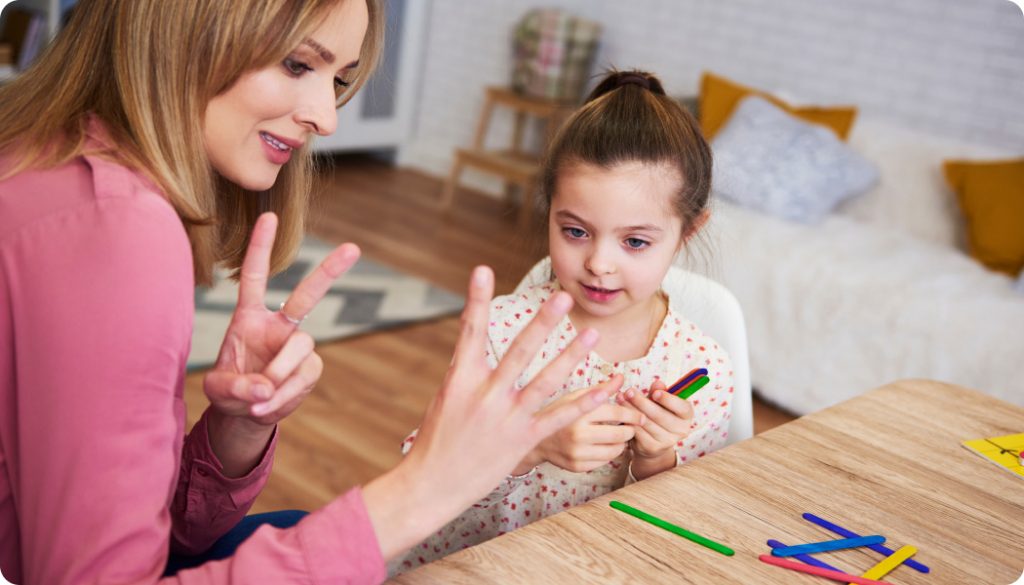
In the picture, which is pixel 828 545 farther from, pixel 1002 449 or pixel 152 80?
pixel 152 80

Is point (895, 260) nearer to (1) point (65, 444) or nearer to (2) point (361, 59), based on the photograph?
(2) point (361, 59)

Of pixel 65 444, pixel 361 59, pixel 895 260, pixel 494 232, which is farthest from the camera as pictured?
pixel 494 232

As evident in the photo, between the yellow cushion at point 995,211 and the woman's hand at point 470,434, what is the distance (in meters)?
2.97

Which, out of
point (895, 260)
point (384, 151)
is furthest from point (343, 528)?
point (384, 151)

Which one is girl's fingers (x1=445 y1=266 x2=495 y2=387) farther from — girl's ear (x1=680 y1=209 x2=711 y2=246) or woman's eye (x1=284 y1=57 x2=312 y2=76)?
girl's ear (x1=680 y1=209 x2=711 y2=246)

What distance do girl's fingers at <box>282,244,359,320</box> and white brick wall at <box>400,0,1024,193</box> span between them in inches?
129

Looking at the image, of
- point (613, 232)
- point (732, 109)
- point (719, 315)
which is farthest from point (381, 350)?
point (613, 232)

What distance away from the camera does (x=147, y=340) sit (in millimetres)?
721

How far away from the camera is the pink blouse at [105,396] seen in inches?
27.8

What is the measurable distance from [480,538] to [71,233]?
2.53ft

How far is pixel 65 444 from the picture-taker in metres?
0.71

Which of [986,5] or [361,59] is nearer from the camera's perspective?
[361,59]

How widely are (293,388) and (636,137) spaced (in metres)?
0.67

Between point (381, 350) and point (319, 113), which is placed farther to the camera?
point (381, 350)
